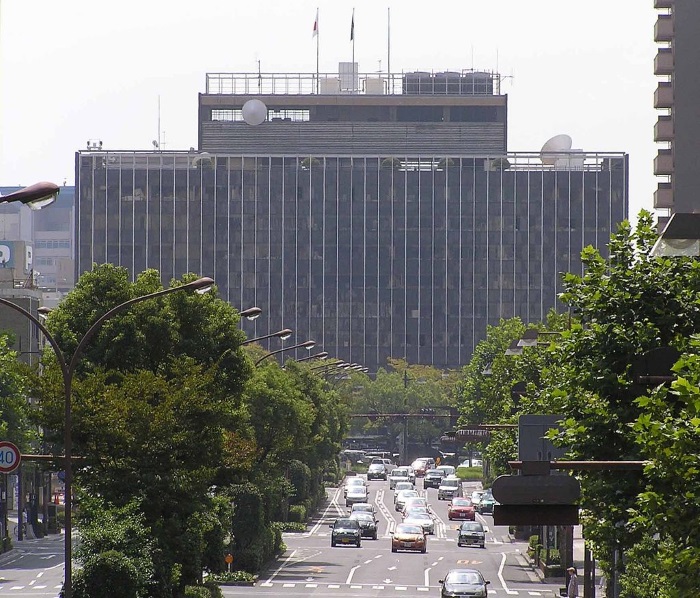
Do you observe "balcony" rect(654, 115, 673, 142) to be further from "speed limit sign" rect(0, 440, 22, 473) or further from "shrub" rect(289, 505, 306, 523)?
"speed limit sign" rect(0, 440, 22, 473)

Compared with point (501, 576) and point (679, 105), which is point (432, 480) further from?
point (501, 576)

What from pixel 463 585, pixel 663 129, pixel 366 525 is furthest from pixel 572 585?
pixel 663 129

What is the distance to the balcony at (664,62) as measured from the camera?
95.6 m

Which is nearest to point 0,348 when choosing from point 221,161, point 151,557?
point 151,557

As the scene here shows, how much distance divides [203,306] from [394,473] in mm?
86214

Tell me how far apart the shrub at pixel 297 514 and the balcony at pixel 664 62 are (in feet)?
112

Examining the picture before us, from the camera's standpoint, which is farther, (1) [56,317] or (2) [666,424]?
(1) [56,317]

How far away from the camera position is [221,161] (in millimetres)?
196625

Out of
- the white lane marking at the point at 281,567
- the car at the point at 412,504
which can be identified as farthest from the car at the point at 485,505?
the white lane marking at the point at 281,567

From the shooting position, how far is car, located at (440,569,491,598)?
51750 mm

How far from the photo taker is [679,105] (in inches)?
3654

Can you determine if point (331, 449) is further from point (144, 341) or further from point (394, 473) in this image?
point (144, 341)

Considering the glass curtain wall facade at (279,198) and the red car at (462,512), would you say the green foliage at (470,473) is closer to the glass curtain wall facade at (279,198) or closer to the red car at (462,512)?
the red car at (462,512)

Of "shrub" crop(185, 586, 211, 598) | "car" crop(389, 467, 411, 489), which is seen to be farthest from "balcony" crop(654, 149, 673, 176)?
"shrub" crop(185, 586, 211, 598)
